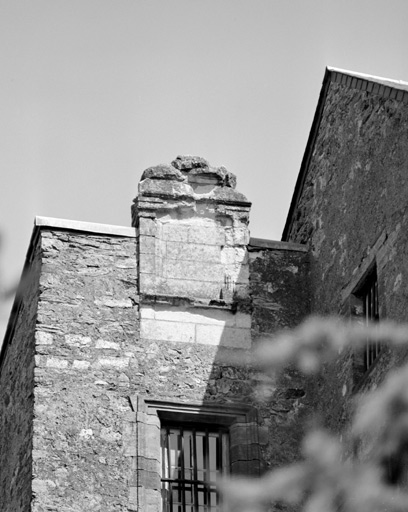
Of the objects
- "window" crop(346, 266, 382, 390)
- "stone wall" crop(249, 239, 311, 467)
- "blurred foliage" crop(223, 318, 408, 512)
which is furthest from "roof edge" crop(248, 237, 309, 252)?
"window" crop(346, 266, 382, 390)

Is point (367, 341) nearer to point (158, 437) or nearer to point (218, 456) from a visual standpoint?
point (218, 456)

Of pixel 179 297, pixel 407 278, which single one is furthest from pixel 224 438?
pixel 407 278

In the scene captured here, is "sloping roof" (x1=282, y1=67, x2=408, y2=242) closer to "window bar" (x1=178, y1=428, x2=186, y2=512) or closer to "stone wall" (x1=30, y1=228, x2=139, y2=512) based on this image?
"stone wall" (x1=30, y1=228, x2=139, y2=512)

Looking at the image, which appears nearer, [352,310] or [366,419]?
[366,419]

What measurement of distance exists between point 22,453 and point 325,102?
4.47 meters

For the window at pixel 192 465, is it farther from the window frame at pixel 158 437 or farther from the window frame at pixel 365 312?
the window frame at pixel 365 312

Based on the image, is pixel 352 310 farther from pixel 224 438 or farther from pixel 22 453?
pixel 22 453

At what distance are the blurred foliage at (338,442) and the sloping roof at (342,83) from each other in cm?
160

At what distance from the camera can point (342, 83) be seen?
54.3 feet

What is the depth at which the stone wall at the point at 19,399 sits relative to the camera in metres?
15.5

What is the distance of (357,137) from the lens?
52.4 feet

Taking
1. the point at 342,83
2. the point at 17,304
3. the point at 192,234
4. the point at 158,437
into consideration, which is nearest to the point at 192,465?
the point at 158,437

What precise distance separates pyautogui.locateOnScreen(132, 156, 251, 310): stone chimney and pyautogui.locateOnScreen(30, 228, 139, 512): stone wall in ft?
0.80

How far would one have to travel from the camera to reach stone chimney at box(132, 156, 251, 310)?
16328 millimetres
